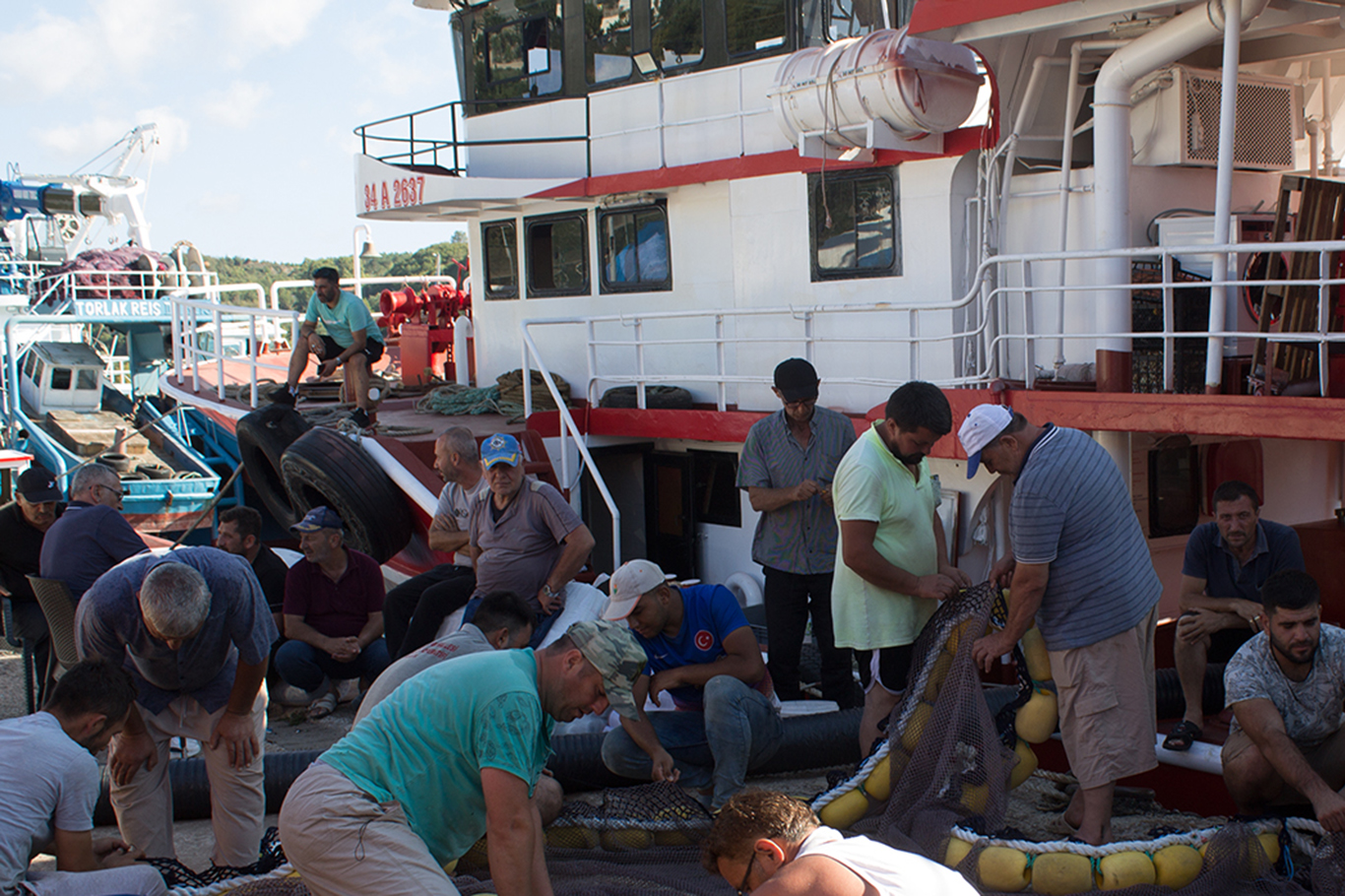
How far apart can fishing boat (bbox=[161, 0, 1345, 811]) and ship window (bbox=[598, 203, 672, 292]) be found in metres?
0.03

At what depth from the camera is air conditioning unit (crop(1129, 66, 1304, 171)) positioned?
763cm

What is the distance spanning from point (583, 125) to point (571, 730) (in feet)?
21.0

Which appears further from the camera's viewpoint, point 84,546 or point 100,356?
point 100,356

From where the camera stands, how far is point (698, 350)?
33.6 ft

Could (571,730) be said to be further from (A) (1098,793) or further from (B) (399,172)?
(B) (399,172)

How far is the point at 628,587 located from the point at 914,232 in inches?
180

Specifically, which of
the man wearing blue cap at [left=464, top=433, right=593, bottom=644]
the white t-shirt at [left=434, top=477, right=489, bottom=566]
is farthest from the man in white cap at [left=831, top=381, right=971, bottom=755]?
the white t-shirt at [left=434, top=477, right=489, bottom=566]

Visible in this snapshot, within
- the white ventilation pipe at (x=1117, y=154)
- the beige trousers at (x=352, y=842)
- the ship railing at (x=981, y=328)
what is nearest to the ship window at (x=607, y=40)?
the ship railing at (x=981, y=328)

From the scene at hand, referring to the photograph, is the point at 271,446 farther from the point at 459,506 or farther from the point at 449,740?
the point at 449,740

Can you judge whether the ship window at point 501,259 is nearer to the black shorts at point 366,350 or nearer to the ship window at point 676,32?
the black shorts at point 366,350

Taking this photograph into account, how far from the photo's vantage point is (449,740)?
128 inches

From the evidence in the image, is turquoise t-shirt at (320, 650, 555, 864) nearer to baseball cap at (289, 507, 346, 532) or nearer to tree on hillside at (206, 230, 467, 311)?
baseball cap at (289, 507, 346, 532)

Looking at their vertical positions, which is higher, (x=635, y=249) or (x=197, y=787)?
(x=635, y=249)

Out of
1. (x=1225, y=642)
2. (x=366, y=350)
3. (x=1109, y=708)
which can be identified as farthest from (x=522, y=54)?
(x=1109, y=708)
